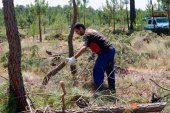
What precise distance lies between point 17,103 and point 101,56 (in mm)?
2097

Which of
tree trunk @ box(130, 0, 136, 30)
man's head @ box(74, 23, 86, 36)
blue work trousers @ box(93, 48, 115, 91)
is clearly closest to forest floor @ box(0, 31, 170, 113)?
blue work trousers @ box(93, 48, 115, 91)

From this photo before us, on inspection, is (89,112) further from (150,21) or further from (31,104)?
(150,21)

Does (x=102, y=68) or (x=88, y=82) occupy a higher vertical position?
(x=102, y=68)

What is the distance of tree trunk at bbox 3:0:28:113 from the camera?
16.7 feet

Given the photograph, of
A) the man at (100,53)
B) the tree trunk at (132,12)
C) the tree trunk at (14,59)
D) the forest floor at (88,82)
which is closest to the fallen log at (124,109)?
the forest floor at (88,82)

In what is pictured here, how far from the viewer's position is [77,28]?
6672 mm

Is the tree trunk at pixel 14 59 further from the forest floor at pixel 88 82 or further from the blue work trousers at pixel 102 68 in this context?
the blue work trousers at pixel 102 68

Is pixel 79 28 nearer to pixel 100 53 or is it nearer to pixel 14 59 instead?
pixel 100 53

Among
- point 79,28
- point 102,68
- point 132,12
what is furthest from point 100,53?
point 132,12

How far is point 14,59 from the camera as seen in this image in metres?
5.22

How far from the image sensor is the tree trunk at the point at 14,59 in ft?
16.7

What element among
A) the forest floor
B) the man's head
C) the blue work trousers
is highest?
the man's head

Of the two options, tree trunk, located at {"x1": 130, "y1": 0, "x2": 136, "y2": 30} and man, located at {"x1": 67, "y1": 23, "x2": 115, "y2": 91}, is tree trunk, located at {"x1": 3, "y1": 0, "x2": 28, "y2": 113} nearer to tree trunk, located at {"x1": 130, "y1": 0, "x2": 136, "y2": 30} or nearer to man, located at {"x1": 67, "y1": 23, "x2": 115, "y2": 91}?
man, located at {"x1": 67, "y1": 23, "x2": 115, "y2": 91}

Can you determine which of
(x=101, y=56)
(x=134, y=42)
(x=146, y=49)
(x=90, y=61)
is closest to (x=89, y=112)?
(x=101, y=56)
